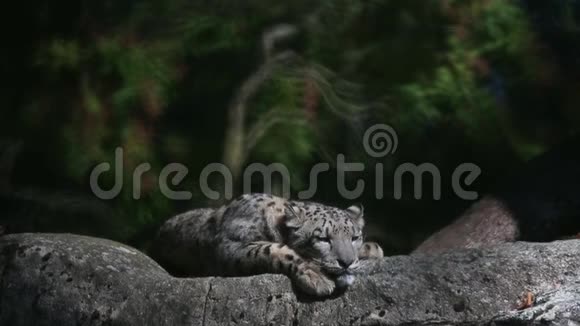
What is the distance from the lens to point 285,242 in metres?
6.04

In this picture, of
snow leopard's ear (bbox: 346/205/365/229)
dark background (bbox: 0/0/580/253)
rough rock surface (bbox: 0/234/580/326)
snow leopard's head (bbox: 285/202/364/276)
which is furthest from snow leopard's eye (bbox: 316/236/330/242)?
dark background (bbox: 0/0/580/253)

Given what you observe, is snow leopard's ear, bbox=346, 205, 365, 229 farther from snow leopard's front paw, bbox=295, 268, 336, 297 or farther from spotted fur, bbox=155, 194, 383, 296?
snow leopard's front paw, bbox=295, 268, 336, 297

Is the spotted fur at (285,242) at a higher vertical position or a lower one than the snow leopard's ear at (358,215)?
lower

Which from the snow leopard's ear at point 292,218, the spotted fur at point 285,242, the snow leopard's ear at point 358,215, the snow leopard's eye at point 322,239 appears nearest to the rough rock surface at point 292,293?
the spotted fur at point 285,242

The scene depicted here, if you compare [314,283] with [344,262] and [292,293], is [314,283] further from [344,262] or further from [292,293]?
[344,262]

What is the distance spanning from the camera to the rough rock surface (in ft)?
17.3

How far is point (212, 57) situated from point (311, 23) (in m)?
1.04

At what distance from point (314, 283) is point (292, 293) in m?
0.14

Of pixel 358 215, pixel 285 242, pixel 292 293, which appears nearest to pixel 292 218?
pixel 285 242

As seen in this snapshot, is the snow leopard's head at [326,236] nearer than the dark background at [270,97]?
Yes

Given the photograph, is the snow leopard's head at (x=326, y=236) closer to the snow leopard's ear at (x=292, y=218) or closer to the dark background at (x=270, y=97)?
the snow leopard's ear at (x=292, y=218)

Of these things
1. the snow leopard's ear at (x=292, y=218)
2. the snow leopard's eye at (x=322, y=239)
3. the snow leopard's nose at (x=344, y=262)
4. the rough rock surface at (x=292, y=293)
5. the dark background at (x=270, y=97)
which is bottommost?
the rough rock surface at (x=292, y=293)

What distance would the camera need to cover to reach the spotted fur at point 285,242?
5.48 m

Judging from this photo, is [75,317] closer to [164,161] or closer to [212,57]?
[164,161]
